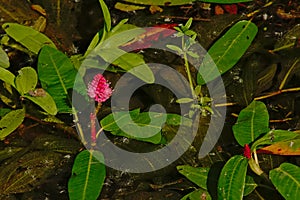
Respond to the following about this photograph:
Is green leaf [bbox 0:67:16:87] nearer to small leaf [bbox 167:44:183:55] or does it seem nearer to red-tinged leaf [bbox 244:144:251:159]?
small leaf [bbox 167:44:183:55]

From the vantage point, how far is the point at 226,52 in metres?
2.28

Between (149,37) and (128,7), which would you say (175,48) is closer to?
(149,37)

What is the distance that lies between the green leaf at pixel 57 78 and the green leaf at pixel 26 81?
3 centimetres

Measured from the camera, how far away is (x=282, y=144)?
2.06 metres

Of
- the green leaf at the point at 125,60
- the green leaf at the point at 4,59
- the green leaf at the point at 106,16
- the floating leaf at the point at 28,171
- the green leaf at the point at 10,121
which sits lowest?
the floating leaf at the point at 28,171

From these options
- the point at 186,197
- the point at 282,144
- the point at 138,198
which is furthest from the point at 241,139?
the point at 138,198

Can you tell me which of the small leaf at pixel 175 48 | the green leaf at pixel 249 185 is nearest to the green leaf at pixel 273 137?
the green leaf at pixel 249 185

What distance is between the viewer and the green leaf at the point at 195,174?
203 cm

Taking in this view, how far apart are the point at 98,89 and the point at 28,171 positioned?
0.39m

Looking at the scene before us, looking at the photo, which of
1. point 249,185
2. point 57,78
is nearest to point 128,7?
point 57,78

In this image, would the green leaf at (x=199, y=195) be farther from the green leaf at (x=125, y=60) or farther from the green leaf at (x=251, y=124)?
the green leaf at (x=125, y=60)

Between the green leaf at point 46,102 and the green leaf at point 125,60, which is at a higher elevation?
the green leaf at point 125,60

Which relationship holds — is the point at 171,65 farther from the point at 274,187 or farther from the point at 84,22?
the point at 274,187

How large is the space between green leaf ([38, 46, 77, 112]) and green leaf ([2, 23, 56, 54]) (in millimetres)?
139
